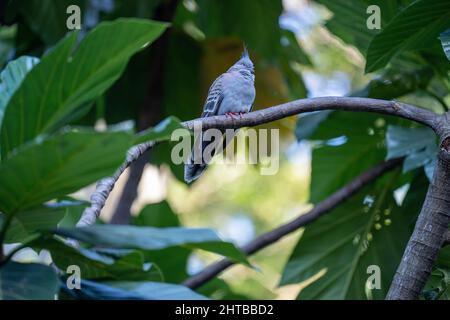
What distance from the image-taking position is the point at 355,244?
9.95 ft

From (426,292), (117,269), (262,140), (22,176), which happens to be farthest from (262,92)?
(22,176)

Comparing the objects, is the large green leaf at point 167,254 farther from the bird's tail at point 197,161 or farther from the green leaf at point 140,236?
the green leaf at point 140,236

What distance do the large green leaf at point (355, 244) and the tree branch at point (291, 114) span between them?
3.31 ft

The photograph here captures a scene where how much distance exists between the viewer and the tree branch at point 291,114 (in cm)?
184

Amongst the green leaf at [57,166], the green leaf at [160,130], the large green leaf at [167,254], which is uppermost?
the green leaf at [160,130]

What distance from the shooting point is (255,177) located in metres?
6.59

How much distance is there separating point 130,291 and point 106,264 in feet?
0.33

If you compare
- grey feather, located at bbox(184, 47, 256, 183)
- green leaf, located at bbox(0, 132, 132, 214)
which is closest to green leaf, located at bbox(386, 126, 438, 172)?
grey feather, located at bbox(184, 47, 256, 183)

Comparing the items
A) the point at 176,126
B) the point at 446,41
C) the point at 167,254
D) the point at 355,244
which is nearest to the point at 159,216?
the point at 167,254

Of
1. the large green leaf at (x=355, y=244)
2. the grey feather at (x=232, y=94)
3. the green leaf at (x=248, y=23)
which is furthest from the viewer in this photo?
the green leaf at (x=248, y=23)

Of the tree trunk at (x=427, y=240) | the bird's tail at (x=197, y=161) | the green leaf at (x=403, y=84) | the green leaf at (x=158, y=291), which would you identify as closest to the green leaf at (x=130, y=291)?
the green leaf at (x=158, y=291)
